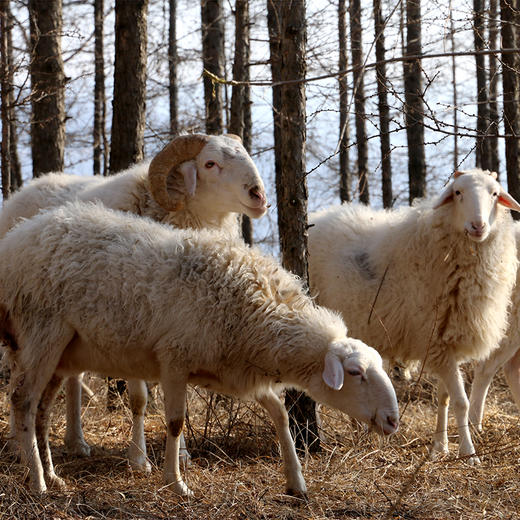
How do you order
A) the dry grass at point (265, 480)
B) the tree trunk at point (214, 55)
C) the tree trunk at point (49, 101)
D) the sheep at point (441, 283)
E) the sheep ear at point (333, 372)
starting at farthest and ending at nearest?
the tree trunk at point (214, 55), the tree trunk at point (49, 101), the sheep at point (441, 283), the sheep ear at point (333, 372), the dry grass at point (265, 480)

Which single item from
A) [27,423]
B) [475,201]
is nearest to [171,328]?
[27,423]

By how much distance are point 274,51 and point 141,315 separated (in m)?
5.03

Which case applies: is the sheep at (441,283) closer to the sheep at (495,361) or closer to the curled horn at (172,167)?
the sheep at (495,361)

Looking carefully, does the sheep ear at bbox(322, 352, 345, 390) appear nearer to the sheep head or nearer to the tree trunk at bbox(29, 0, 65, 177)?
the sheep head

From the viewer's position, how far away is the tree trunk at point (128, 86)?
24.7 feet

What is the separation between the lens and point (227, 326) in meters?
4.37

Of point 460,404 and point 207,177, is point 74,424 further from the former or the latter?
point 460,404

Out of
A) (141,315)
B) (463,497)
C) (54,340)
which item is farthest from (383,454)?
(54,340)

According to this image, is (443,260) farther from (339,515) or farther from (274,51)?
(274,51)

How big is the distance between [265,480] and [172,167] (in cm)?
257

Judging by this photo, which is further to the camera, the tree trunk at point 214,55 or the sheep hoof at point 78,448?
the tree trunk at point 214,55

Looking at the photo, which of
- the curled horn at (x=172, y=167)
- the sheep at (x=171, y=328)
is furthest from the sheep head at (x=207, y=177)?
the sheep at (x=171, y=328)

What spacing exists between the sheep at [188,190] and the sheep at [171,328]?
1.11 meters

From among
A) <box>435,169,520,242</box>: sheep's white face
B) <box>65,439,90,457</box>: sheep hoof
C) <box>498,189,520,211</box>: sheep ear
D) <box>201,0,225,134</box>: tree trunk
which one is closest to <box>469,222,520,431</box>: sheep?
<box>498,189,520,211</box>: sheep ear
